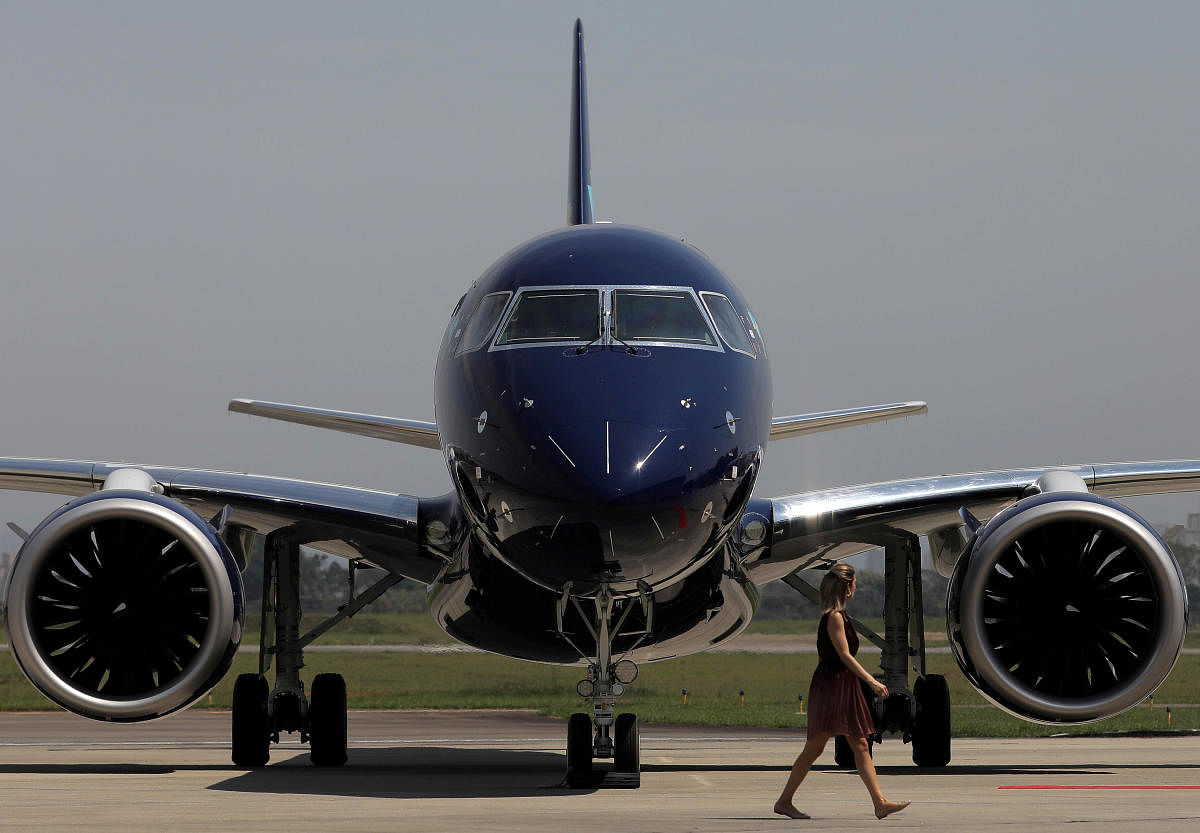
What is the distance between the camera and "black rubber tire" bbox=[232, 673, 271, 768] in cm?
1590

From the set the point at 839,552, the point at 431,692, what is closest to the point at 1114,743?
the point at 839,552

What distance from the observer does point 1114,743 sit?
21.0 m

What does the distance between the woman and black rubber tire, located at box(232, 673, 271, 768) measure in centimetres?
696

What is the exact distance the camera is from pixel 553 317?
1185 cm

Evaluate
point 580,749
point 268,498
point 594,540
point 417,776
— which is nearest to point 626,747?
point 580,749

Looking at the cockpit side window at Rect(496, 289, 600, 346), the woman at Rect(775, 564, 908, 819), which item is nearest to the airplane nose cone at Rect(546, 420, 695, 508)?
the cockpit side window at Rect(496, 289, 600, 346)

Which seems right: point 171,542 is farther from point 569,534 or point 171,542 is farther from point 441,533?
point 569,534

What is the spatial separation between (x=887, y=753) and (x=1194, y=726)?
27.9ft

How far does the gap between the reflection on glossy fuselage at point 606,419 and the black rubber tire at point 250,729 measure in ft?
13.6

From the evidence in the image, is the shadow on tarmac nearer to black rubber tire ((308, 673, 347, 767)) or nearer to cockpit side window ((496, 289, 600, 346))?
black rubber tire ((308, 673, 347, 767))

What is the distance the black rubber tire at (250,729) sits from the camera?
52.2 ft

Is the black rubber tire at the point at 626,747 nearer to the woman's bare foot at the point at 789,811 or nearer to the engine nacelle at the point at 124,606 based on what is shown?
the woman's bare foot at the point at 789,811

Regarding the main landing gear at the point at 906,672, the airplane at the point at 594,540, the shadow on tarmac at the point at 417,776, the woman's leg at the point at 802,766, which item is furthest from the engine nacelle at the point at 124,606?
the main landing gear at the point at 906,672

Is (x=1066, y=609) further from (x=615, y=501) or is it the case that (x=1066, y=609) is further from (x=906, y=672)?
(x=615, y=501)
